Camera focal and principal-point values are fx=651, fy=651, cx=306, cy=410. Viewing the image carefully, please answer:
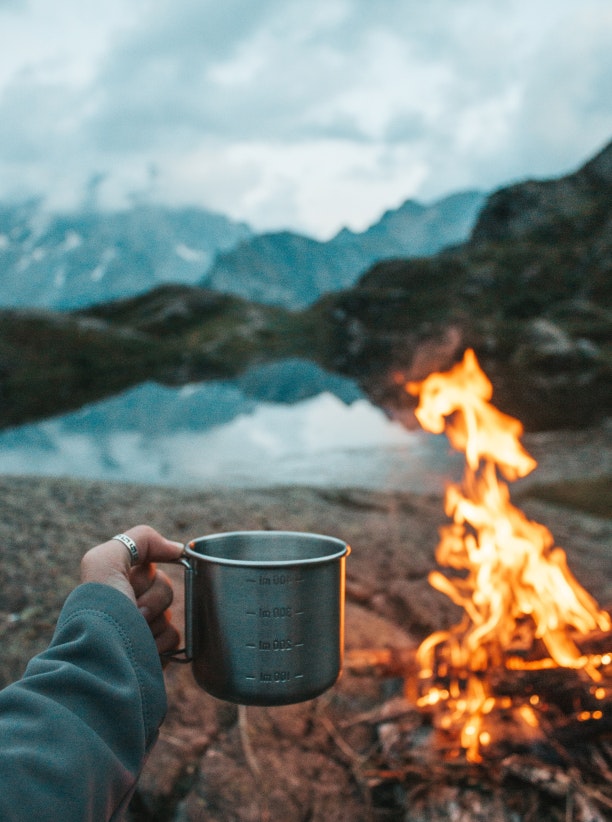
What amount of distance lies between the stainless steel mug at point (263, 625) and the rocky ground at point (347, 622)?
130 cm

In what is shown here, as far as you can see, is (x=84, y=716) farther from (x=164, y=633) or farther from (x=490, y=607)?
(x=490, y=607)

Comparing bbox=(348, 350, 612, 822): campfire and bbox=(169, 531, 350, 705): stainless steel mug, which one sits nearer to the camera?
bbox=(169, 531, 350, 705): stainless steel mug

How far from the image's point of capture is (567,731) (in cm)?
285

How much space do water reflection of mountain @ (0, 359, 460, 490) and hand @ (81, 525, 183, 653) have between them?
4.94 metres

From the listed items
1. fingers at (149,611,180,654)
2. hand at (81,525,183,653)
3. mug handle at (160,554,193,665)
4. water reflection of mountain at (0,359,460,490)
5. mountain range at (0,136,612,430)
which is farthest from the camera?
mountain range at (0,136,612,430)

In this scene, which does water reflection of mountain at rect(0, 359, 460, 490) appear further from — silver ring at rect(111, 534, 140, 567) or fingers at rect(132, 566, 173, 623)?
silver ring at rect(111, 534, 140, 567)

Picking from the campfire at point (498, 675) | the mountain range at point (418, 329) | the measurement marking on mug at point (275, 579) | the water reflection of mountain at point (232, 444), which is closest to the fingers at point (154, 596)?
the measurement marking on mug at point (275, 579)

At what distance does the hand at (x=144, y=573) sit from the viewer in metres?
1.59

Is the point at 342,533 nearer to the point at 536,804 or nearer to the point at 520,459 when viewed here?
the point at 520,459

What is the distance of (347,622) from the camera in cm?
407

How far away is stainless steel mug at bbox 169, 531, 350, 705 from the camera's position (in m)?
1.68

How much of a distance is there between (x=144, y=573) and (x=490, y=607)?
2500mm

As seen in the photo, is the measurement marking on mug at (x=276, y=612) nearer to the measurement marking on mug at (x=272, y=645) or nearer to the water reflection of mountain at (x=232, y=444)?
the measurement marking on mug at (x=272, y=645)

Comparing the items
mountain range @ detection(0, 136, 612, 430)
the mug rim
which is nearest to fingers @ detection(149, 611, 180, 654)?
the mug rim
